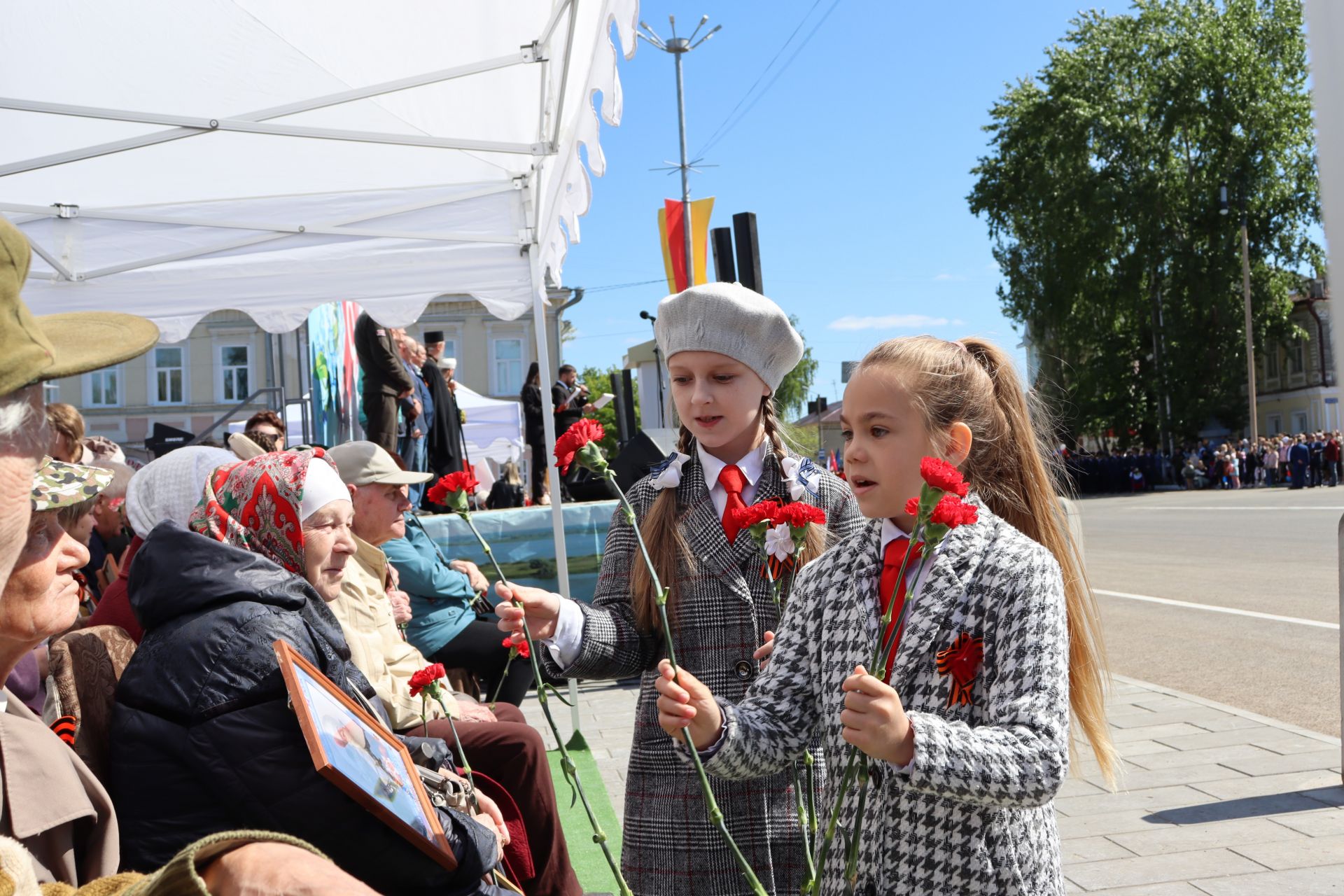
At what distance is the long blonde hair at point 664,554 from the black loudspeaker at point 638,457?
5.47 metres

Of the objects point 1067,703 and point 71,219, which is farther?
point 71,219

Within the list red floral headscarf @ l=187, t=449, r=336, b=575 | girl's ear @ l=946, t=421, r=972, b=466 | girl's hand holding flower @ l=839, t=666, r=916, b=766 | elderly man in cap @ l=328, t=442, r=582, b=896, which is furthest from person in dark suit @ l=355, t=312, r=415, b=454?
girl's hand holding flower @ l=839, t=666, r=916, b=766

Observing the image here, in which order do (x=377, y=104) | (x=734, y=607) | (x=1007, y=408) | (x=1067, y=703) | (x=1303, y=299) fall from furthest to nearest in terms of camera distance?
(x=1303, y=299)
(x=377, y=104)
(x=734, y=607)
(x=1007, y=408)
(x=1067, y=703)

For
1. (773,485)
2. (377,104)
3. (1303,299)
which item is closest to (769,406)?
(773,485)

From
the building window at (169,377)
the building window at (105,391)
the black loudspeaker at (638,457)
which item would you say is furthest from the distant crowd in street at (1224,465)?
the building window at (105,391)

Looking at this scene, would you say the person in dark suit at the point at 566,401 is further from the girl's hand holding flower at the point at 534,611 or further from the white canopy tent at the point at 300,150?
the girl's hand holding flower at the point at 534,611

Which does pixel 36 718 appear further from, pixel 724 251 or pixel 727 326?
pixel 724 251

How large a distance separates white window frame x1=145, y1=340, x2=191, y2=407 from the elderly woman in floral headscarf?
48962 millimetres

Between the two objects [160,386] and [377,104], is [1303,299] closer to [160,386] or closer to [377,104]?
[160,386]

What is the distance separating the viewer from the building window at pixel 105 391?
46.9 metres

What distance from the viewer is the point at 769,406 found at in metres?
2.73

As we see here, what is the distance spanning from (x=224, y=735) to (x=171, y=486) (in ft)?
5.55

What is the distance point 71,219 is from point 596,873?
15.5 feet

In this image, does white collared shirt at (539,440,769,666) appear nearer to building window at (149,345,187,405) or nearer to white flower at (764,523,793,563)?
white flower at (764,523,793,563)
